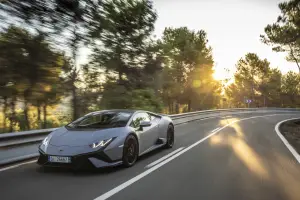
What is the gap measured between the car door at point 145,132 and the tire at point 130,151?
0.34 meters

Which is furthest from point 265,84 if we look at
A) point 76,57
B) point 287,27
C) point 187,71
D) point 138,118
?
point 138,118

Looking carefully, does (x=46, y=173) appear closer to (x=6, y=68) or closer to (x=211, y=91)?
(x=6, y=68)

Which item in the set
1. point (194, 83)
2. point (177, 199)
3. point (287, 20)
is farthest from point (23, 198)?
point (194, 83)

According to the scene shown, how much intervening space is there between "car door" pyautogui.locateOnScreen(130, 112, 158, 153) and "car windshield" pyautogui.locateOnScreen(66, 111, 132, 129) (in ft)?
0.81

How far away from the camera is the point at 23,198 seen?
488 cm

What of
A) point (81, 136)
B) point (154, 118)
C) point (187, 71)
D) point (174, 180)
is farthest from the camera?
point (187, 71)

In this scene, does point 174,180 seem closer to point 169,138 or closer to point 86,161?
point 86,161

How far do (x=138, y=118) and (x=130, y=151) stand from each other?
1.25m

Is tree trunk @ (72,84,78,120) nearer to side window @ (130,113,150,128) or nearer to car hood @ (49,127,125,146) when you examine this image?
side window @ (130,113,150,128)

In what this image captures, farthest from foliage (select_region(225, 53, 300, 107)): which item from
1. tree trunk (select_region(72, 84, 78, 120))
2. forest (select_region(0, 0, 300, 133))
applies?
tree trunk (select_region(72, 84, 78, 120))

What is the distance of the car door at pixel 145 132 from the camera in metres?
7.93

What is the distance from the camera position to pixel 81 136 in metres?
6.76

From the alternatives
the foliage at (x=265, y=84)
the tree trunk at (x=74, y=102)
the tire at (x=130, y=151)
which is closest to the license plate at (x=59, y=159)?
the tire at (x=130, y=151)

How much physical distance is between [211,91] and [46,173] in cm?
5318
